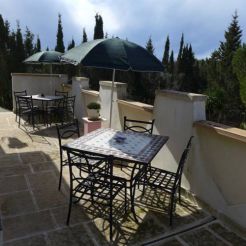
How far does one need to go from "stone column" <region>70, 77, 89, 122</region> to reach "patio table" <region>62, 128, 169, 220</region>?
12.5ft

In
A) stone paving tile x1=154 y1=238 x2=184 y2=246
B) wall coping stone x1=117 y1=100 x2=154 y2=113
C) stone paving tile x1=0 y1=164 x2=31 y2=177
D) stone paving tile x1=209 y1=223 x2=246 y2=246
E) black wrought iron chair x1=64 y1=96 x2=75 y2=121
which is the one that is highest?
wall coping stone x1=117 y1=100 x2=154 y2=113

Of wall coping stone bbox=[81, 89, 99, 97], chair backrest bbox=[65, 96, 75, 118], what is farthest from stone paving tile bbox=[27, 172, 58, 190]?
chair backrest bbox=[65, 96, 75, 118]

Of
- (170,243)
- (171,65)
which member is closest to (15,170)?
(170,243)

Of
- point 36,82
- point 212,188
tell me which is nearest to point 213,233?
point 212,188

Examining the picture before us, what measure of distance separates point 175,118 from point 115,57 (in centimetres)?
113

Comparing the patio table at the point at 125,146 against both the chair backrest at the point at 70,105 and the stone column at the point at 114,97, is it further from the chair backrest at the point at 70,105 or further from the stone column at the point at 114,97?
the chair backrest at the point at 70,105

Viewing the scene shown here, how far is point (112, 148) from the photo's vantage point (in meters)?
3.09

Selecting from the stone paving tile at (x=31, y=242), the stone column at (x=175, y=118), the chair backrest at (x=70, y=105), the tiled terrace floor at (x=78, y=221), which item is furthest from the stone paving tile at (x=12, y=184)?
the chair backrest at (x=70, y=105)

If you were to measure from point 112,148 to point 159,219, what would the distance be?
3.15ft

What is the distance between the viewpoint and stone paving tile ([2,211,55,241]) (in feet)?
8.96

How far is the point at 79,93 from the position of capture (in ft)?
24.7

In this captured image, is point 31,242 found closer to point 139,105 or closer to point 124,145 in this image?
point 124,145

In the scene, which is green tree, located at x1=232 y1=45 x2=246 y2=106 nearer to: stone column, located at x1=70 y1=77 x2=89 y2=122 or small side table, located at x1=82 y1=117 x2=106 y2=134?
stone column, located at x1=70 y1=77 x2=89 y2=122

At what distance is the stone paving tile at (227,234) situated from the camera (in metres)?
2.79
